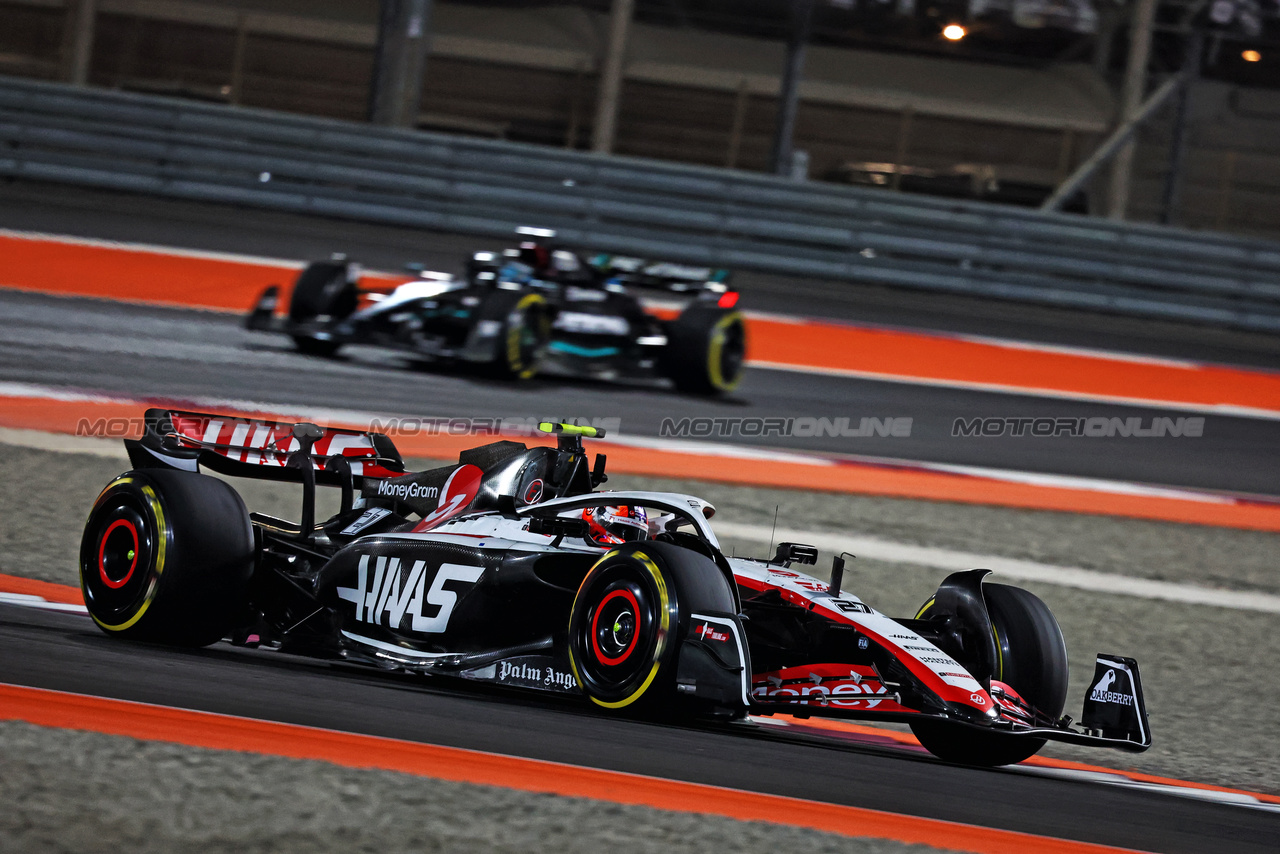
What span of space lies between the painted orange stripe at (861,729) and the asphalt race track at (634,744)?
473 millimetres

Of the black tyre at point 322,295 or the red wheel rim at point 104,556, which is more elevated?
the black tyre at point 322,295

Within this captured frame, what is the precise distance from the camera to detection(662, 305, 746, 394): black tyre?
11125 mm

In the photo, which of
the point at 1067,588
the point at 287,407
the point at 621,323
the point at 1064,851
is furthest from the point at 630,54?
the point at 1064,851

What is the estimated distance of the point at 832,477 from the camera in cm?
957

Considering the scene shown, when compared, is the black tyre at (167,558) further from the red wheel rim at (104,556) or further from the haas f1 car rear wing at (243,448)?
the haas f1 car rear wing at (243,448)

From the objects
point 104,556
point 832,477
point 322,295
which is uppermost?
point 322,295

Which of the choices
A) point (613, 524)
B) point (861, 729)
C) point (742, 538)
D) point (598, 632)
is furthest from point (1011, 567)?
point (598, 632)

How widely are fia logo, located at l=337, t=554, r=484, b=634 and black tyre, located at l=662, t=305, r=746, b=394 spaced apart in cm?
647

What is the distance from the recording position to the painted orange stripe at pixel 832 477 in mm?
9102

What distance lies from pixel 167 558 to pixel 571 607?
124cm

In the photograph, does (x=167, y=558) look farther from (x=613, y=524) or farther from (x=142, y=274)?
(x=142, y=274)

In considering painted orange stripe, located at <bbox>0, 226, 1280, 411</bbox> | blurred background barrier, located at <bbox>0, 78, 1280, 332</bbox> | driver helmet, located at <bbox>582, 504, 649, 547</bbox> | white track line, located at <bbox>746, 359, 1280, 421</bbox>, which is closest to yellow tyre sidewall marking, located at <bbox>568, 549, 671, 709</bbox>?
driver helmet, located at <bbox>582, 504, 649, 547</bbox>

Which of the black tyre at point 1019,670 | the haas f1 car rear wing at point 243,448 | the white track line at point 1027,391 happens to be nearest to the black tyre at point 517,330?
the white track line at point 1027,391

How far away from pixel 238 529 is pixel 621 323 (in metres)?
6.51
